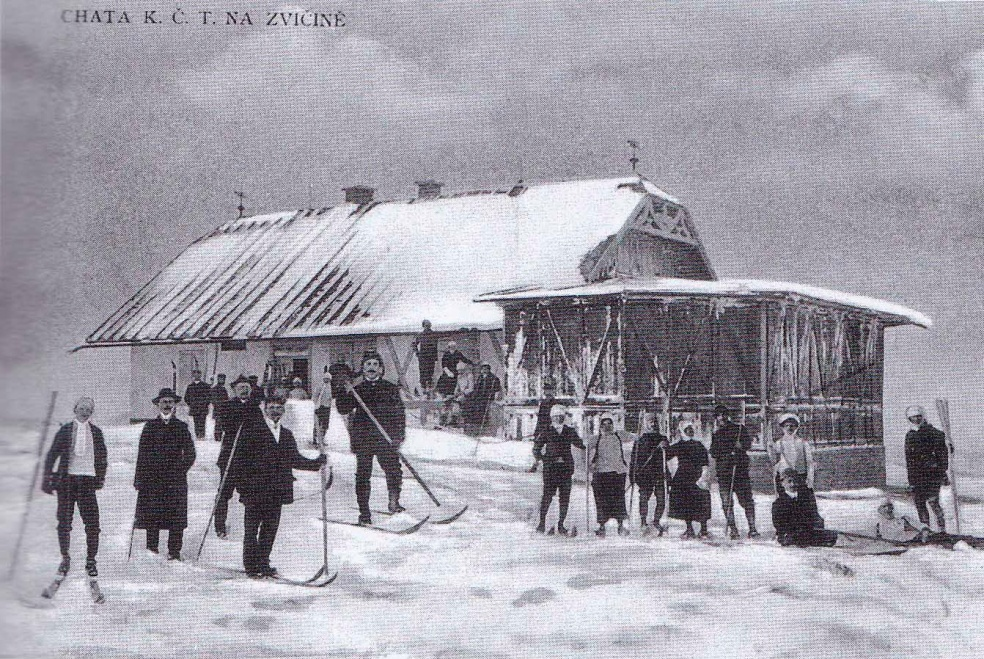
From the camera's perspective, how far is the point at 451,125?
5855mm

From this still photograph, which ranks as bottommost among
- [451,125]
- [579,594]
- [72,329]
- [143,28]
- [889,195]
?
[579,594]

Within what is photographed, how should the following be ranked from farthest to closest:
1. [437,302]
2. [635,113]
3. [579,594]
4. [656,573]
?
[437,302], [635,113], [656,573], [579,594]

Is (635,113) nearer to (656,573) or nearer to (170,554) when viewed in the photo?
(656,573)

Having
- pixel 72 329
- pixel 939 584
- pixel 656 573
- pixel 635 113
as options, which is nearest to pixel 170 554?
pixel 72 329

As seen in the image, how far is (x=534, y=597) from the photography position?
16.0 ft

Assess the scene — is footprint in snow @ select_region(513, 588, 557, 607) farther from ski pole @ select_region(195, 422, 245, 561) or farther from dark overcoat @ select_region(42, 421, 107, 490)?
dark overcoat @ select_region(42, 421, 107, 490)

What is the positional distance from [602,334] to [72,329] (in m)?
3.96

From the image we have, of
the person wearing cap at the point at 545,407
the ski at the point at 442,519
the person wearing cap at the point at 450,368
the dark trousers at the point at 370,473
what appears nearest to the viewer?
the ski at the point at 442,519

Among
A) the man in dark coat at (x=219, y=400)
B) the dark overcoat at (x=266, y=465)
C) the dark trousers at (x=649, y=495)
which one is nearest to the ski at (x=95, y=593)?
the dark overcoat at (x=266, y=465)

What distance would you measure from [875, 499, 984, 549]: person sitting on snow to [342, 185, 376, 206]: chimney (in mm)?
3808

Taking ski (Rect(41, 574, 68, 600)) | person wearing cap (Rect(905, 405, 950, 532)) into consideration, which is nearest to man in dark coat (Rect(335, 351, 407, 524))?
ski (Rect(41, 574, 68, 600))

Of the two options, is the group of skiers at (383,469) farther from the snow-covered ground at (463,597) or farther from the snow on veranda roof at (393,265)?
the snow on veranda roof at (393,265)

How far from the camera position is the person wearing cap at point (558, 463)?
19.9 ft

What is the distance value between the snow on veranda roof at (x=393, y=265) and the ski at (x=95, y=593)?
113 inches
